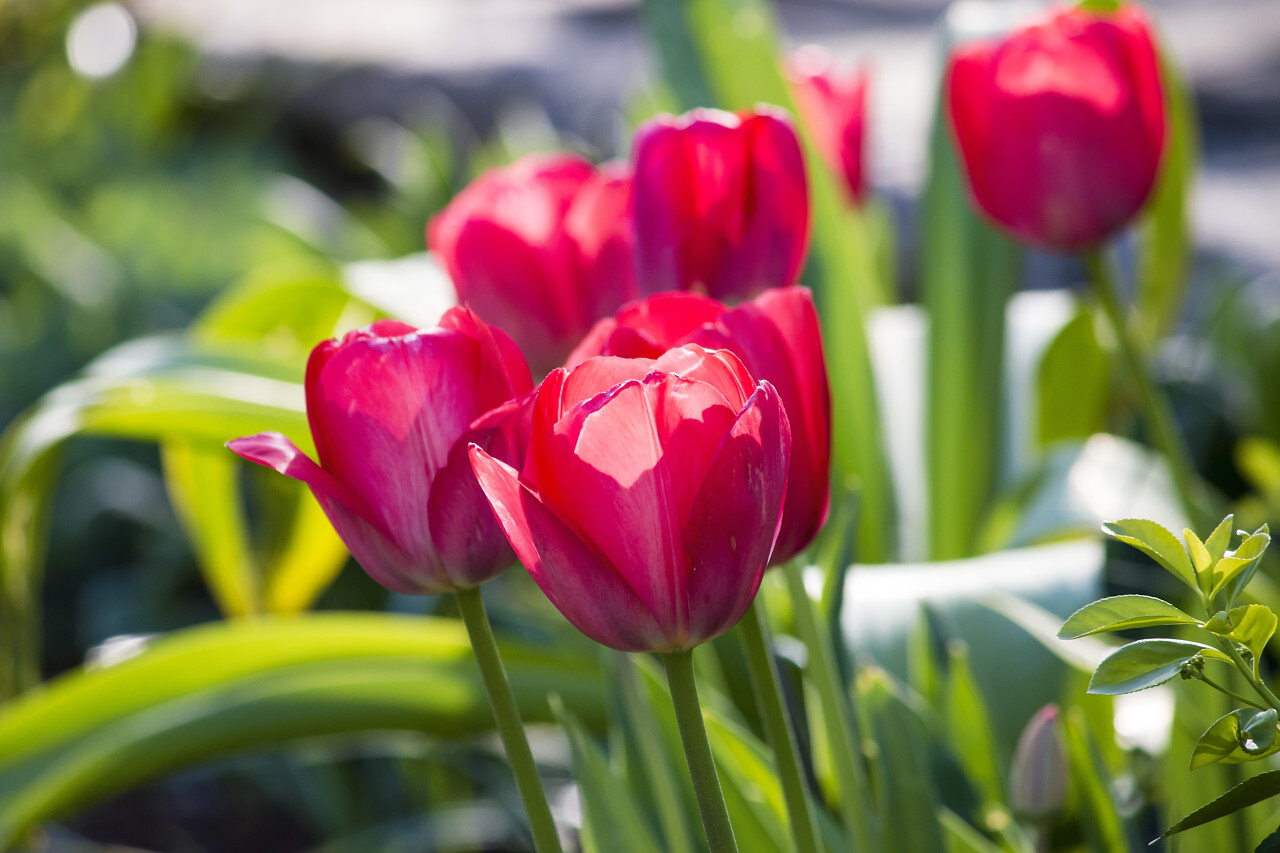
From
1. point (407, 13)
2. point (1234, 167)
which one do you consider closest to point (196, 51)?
point (407, 13)

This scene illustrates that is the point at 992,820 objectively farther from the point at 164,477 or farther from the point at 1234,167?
the point at 1234,167

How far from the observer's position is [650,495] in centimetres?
27

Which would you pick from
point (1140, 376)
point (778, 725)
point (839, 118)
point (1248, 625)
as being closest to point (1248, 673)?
point (1248, 625)

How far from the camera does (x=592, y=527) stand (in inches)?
10.5

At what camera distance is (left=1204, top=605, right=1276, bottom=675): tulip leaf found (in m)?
0.26

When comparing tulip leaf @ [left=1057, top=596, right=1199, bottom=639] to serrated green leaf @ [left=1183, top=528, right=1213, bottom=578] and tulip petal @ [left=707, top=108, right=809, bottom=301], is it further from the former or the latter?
tulip petal @ [left=707, top=108, right=809, bottom=301]

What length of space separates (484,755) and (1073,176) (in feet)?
2.16

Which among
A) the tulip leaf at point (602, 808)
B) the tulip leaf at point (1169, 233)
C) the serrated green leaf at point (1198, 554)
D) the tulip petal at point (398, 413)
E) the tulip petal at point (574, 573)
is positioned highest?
the tulip petal at point (398, 413)

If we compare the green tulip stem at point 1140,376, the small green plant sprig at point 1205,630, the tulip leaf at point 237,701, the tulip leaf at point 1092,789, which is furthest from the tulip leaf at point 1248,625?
the tulip leaf at point 237,701

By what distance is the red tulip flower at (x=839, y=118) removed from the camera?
0.85m

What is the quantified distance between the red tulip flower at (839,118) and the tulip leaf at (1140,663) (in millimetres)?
635

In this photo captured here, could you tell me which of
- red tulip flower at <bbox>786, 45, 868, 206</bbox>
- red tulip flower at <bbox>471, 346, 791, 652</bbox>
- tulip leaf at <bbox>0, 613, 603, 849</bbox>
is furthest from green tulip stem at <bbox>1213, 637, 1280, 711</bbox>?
red tulip flower at <bbox>786, 45, 868, 206</bbox>

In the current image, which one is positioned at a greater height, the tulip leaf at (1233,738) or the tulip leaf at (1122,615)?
the tulip leaf at (1122,615)

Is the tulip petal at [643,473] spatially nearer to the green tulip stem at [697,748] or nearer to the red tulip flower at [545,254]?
the green tulip stem at [697,748]
